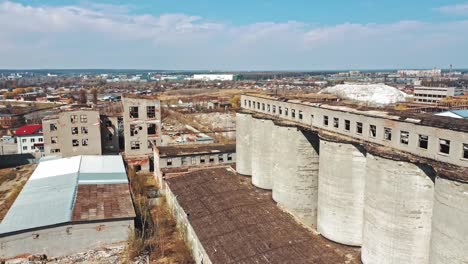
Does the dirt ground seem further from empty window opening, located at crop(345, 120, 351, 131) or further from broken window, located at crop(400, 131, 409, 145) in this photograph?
broken window, located at crop(400, 131, 409, 145)

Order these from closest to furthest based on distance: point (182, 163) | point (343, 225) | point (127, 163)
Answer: point (343, 225)
point (182, 163)
point (127, 163)

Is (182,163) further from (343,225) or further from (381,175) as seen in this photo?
(381,175)

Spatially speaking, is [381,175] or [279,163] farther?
[279,163]

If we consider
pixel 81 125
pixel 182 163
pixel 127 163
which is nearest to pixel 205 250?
pixel 182 163

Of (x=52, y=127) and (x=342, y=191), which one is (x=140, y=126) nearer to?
(x=52, y=127)

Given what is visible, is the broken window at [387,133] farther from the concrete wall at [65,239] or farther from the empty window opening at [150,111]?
the empty window opening at [150,111]

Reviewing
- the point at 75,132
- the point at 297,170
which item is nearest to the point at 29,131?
the point at 75,132

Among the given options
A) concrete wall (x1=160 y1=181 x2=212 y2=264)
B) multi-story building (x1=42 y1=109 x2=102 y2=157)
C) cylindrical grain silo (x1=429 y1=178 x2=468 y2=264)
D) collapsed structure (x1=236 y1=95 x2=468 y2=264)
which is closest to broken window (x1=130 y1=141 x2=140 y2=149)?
multi-story building (x1=42 y1=109 x2=102 y2=157)
